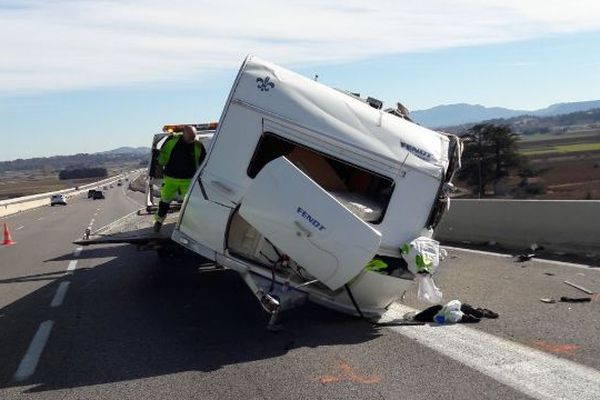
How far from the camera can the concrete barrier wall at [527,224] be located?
10.2m

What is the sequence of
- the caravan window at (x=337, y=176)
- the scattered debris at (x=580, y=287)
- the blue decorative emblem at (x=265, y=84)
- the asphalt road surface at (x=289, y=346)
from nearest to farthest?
the asphalt road surface at (x=289, y=346)
the caravan window at (x=337, y=176)
the blue decorative emblem at (x=265, y=84)
the scattered debris at (x=580, y=287)

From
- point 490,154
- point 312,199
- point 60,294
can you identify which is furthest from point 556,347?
point 490,154

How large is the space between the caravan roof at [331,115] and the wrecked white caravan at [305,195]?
0.01 m

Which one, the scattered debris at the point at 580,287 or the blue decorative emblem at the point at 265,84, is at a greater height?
the blue decorative emblem at the point at 265,84

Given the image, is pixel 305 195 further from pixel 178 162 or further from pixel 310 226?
pixel 178 162

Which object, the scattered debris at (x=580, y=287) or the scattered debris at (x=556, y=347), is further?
the scattered debris at (x=580, y=287)

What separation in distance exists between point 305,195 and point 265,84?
1261mm

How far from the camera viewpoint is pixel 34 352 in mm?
6309

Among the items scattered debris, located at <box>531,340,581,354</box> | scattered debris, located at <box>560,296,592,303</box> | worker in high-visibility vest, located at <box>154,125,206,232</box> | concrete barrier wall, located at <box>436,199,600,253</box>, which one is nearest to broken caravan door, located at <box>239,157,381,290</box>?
scattered debris, located at <box>531,340,581,354</box>

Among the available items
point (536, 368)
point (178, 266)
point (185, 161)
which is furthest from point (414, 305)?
point (178, 266)

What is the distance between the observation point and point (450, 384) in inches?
187

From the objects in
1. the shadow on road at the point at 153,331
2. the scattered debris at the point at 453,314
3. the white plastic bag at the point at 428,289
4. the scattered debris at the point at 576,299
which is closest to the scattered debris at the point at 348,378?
the shadow on road at the point at 153,331

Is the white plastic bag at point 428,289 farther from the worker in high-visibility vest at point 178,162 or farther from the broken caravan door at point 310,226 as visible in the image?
the worker in high-visibility vest at point 178,162

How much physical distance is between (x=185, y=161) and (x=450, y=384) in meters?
5.51
